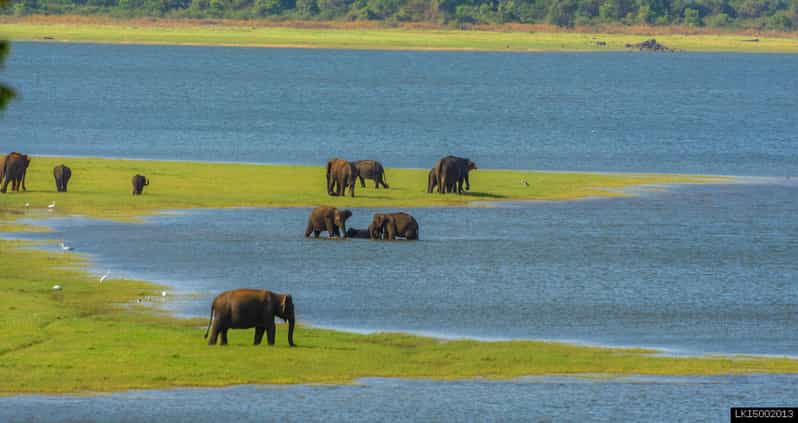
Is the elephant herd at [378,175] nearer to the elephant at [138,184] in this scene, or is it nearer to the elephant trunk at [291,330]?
the elephant at [138,184]

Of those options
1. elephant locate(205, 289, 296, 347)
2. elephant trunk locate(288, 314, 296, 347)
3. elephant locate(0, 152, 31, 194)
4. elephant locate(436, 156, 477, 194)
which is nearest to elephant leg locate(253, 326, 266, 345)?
elephant locate(205, 289, 296, 347)

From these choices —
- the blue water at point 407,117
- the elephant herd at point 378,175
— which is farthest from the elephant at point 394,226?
the blue water at point 407,117

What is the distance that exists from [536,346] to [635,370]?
7.78 feet

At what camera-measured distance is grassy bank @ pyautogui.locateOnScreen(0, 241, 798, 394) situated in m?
27.4

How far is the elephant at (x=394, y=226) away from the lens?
44719mm

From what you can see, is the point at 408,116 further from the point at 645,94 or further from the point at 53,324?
the point at 53,324

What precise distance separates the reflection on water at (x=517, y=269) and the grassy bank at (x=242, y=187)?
1800mm

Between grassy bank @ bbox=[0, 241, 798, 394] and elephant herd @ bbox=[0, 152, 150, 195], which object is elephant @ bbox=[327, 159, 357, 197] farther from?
grassy bank @ bbox=[0, 241, 798, 394]

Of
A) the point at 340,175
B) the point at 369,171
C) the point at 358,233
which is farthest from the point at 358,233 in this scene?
the point at 369,171

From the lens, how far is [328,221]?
44.9m

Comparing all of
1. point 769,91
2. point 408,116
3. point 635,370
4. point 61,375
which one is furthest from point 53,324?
point 769,91

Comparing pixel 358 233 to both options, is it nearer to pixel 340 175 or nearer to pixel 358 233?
pixel 358 233

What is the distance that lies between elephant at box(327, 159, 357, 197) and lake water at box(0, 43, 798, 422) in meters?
3.05

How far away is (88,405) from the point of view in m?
25.7
